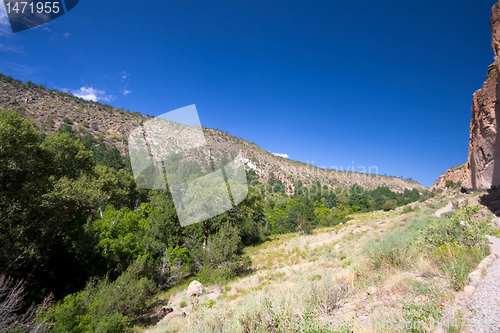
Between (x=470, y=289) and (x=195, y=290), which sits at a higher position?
(x=470, y=289)

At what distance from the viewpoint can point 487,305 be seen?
309 cm

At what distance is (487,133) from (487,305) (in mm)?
20405

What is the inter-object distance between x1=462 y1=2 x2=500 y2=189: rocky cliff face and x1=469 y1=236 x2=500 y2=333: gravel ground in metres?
14.3

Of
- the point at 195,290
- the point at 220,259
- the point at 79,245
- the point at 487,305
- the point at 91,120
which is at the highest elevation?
the point at 91,120

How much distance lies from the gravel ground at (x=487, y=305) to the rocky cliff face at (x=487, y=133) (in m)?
14.3

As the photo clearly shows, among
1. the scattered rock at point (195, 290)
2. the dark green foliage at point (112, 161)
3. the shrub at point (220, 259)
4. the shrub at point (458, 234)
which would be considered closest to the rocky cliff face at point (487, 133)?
the shrub at point (458, 234)

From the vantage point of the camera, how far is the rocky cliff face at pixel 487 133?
1376cm

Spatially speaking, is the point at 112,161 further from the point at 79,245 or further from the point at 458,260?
the point at 458,260

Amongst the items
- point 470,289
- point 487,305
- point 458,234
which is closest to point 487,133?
point 458,234

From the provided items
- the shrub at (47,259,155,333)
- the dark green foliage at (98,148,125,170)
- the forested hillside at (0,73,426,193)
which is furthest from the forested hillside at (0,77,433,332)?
the forested hillside at (0,73,426,193)

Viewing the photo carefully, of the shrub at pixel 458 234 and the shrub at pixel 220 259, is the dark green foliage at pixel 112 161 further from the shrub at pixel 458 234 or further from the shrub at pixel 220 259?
the shrub at pixel 458 234

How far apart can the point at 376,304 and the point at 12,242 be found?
13.9 m

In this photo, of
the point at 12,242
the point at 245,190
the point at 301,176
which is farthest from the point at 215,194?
the point at 301,176

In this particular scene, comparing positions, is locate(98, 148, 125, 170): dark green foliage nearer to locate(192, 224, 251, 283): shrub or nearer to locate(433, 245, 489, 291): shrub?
locate(192, 224, 251, 283): shrub
